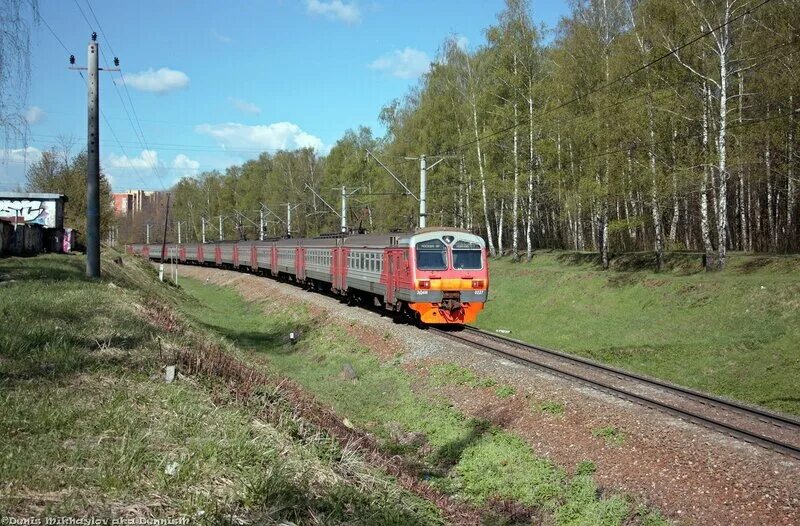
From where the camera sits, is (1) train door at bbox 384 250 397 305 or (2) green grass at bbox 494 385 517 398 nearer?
(2) green grass at bbox 494 385 517 398

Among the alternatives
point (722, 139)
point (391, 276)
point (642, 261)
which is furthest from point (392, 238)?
point (642, 261)

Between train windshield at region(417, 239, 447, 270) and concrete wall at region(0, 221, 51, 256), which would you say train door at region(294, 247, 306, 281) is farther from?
train windshield at region(417, 239, 447, 270)

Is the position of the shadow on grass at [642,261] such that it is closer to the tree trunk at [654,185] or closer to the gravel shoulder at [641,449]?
the tree trunk at [654,185]

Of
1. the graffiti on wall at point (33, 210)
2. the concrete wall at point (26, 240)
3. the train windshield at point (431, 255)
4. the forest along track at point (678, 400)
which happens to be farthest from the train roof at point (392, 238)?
the graffiti on wall at point (33, 210)

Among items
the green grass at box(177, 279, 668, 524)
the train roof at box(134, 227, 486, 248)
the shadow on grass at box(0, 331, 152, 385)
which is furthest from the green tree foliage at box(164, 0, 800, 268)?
the shadow on grass at box(0, 331, 152, 385)

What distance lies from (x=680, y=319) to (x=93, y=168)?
16133mm

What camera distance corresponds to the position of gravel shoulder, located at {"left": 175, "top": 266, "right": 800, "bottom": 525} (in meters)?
6.43

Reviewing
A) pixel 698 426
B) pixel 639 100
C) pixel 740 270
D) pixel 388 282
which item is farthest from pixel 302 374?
pixel 639 100

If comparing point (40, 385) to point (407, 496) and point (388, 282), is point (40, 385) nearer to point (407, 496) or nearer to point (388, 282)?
point (407, 496)

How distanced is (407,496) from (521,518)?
6.77 ft

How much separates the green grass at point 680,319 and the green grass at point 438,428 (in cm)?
494

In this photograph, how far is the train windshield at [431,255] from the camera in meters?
17.5

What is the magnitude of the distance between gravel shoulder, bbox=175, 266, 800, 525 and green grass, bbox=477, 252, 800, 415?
3.41m

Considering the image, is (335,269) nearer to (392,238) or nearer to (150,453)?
(392,238)
